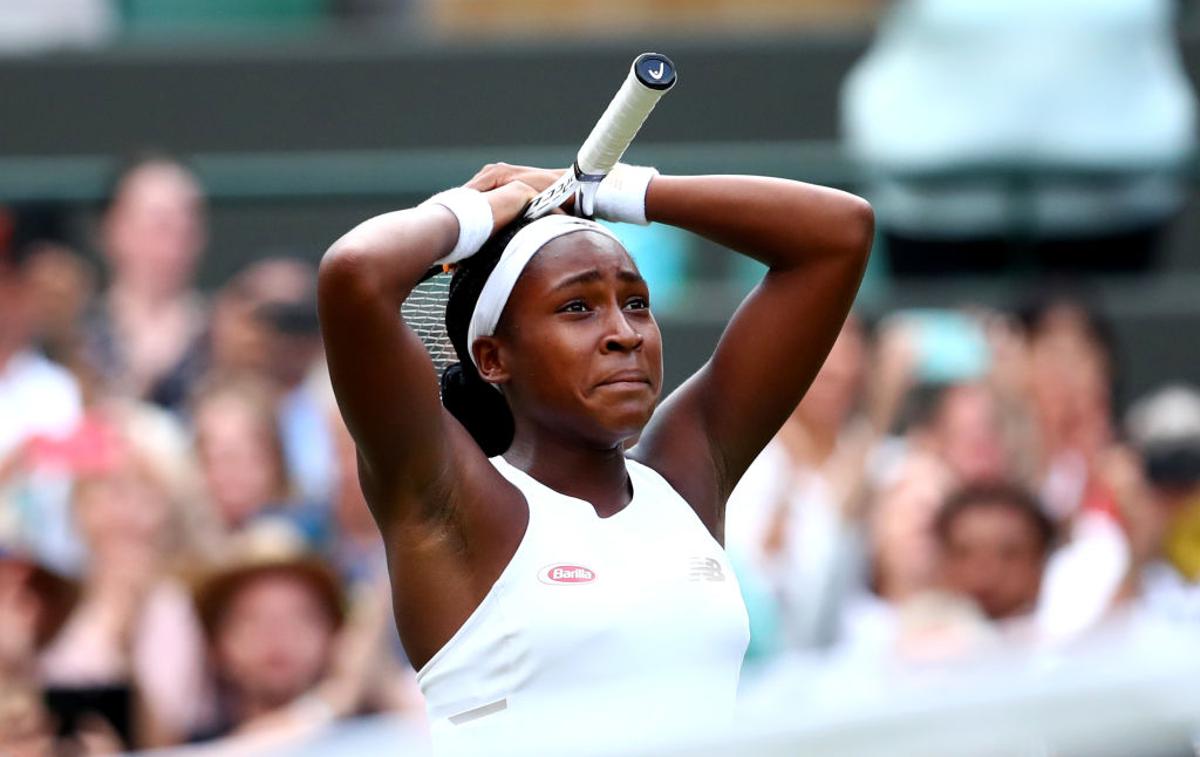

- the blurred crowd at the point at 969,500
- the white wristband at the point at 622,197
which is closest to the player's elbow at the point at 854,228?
the white wristband at the point at 622,197

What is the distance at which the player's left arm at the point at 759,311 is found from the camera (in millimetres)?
3842

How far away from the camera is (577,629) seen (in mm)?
3418

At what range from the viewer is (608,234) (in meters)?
3.70

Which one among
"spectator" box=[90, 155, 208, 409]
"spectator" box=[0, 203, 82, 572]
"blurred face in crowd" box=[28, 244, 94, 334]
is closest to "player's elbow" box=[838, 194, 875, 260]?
"spectator" box=[0, 203, 82, 572]

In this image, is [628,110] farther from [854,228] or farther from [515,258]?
[854,228]

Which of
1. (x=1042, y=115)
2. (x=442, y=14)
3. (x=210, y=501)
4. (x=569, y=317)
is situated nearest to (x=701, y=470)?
(x=569, y=317)

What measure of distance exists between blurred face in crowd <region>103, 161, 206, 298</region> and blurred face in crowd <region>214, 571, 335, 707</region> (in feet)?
5.20

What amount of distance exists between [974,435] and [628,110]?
3710 millimetres

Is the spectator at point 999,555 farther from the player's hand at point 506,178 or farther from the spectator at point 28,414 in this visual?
the player's hand at point 506,178

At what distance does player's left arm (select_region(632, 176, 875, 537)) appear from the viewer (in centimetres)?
384

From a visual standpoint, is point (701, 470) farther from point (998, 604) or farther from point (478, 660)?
point (998, 604)

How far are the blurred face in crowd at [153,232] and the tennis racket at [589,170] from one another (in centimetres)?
341

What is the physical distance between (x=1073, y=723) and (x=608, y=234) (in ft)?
5.80

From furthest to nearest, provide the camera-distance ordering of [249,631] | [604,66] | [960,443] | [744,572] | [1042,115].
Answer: [604,66], [1042,115], [960,443], [744,572], [249,631]
